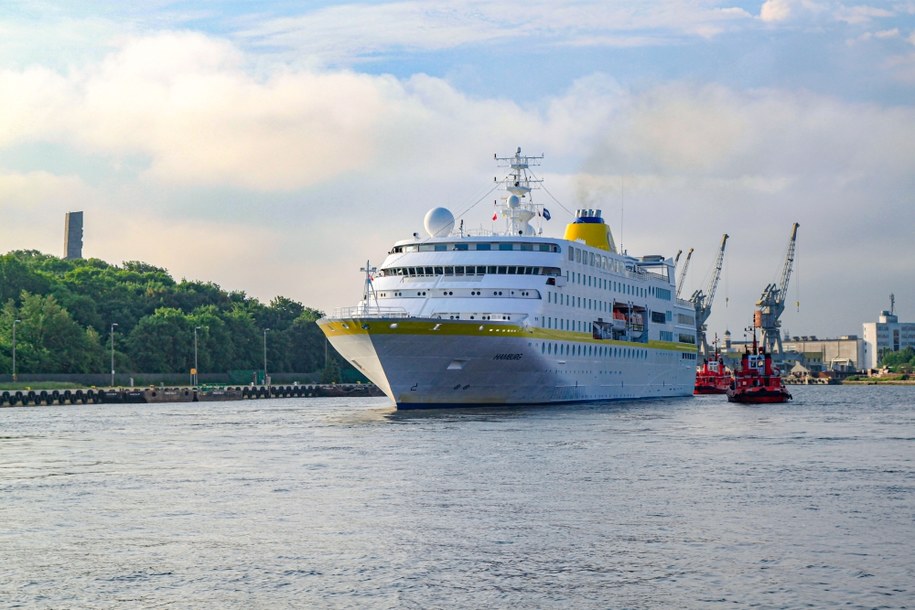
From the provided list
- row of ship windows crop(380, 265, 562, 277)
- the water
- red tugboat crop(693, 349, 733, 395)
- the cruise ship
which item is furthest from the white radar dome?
red tugboat crop(693, 349, 733, 395)

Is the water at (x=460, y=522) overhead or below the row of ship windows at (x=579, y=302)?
below

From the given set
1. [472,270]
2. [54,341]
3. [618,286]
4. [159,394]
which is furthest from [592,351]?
[54,341]

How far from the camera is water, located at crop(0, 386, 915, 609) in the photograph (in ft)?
72.8

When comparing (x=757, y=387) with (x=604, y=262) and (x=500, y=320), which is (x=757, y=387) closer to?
(x=604, y=262)

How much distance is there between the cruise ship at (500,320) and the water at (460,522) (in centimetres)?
1524

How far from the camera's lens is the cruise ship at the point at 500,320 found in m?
69.8

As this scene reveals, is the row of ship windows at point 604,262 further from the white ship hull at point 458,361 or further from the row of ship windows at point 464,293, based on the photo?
the row of ship windows at point 464,293

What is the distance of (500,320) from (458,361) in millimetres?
4046

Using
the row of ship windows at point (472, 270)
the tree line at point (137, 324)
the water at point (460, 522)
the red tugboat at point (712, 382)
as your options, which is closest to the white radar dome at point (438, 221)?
the row of ship windows at point (472, 270)

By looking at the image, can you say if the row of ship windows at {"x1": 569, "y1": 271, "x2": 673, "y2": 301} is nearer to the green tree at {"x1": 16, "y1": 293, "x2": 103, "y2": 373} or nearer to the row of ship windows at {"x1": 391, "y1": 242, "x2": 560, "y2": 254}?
the row of ship windows at {"x1": 391, "y1": 242, "x2": 560, "y2": 254}

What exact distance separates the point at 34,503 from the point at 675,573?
18.6 m

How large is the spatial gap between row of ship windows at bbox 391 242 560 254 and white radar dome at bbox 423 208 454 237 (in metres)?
7.16

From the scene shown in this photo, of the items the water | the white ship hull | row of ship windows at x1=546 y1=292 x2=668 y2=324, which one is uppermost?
row of ship windows at x1=546 y1=292 x2=668 y2=324

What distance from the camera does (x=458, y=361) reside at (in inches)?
2781
